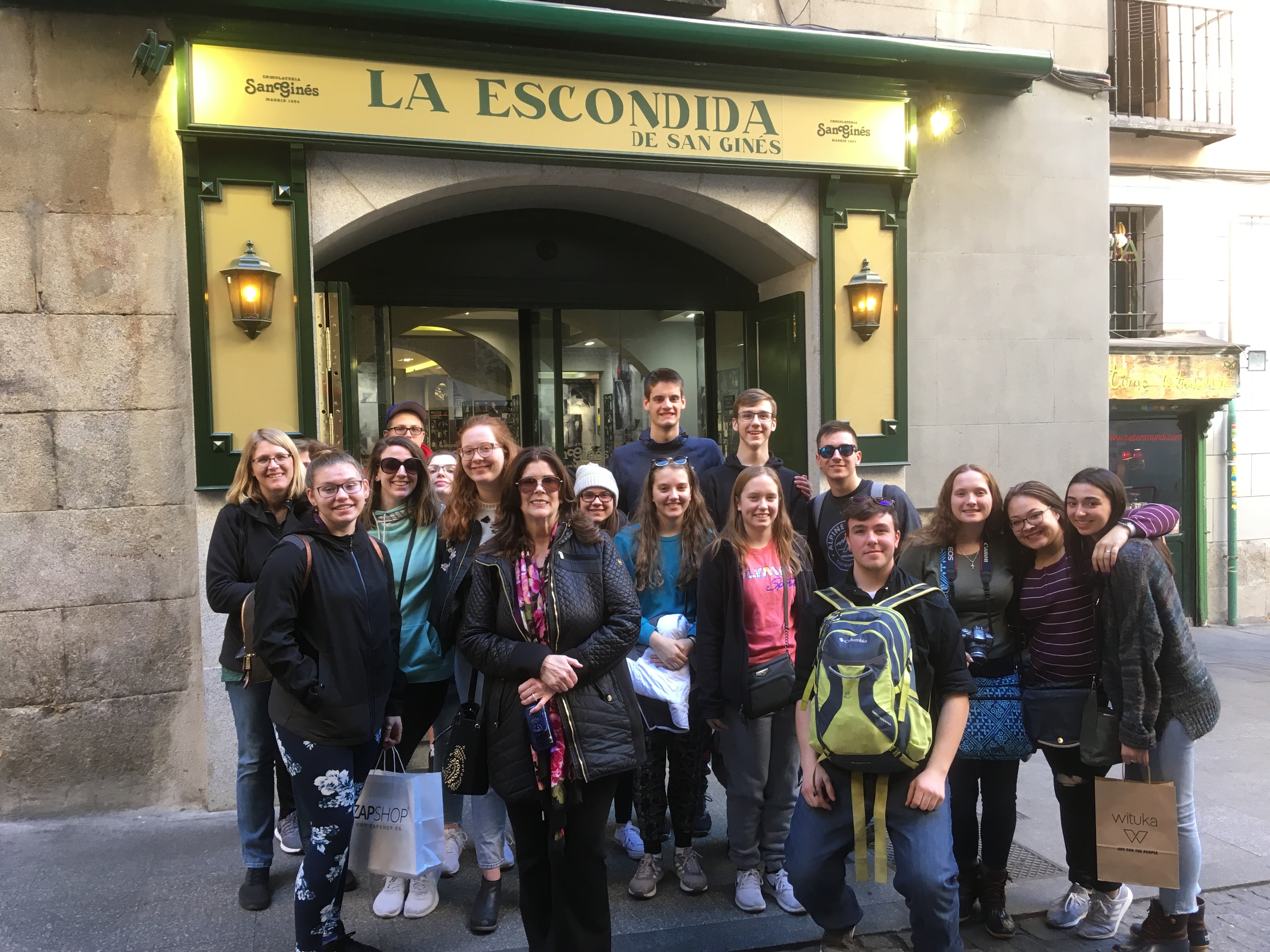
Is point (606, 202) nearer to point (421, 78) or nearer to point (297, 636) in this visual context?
point (421, 78)

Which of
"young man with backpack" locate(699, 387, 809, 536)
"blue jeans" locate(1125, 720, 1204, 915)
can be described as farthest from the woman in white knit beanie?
"blue jeans" locate(1125, 720, 1204, 915)

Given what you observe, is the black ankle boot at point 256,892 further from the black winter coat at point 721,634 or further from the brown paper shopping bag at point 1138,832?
the brown paper shopping bag at point 1138,832

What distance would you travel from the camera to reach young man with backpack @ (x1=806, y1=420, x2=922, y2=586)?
4434 millimetres

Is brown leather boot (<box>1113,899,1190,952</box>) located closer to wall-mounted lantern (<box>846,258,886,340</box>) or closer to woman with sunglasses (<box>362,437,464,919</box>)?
woman with sunglasses (<box>362,437,464,919</box>)

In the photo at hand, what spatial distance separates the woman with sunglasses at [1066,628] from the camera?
3436 mm

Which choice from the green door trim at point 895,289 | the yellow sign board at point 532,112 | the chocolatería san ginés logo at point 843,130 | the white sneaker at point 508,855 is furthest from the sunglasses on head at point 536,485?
the chocolatería san ginés logo at point 843,130

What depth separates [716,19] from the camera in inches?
239

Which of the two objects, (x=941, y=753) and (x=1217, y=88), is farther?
(x=1217, y=88)

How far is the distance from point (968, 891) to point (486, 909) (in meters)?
1.98

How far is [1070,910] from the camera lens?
3703 mm

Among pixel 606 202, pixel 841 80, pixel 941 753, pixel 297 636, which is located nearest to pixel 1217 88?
pixel 841 80

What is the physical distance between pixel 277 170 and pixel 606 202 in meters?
2.37

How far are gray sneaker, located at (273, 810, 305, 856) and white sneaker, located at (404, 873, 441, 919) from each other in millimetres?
790

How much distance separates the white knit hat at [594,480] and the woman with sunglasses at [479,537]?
306 mm
